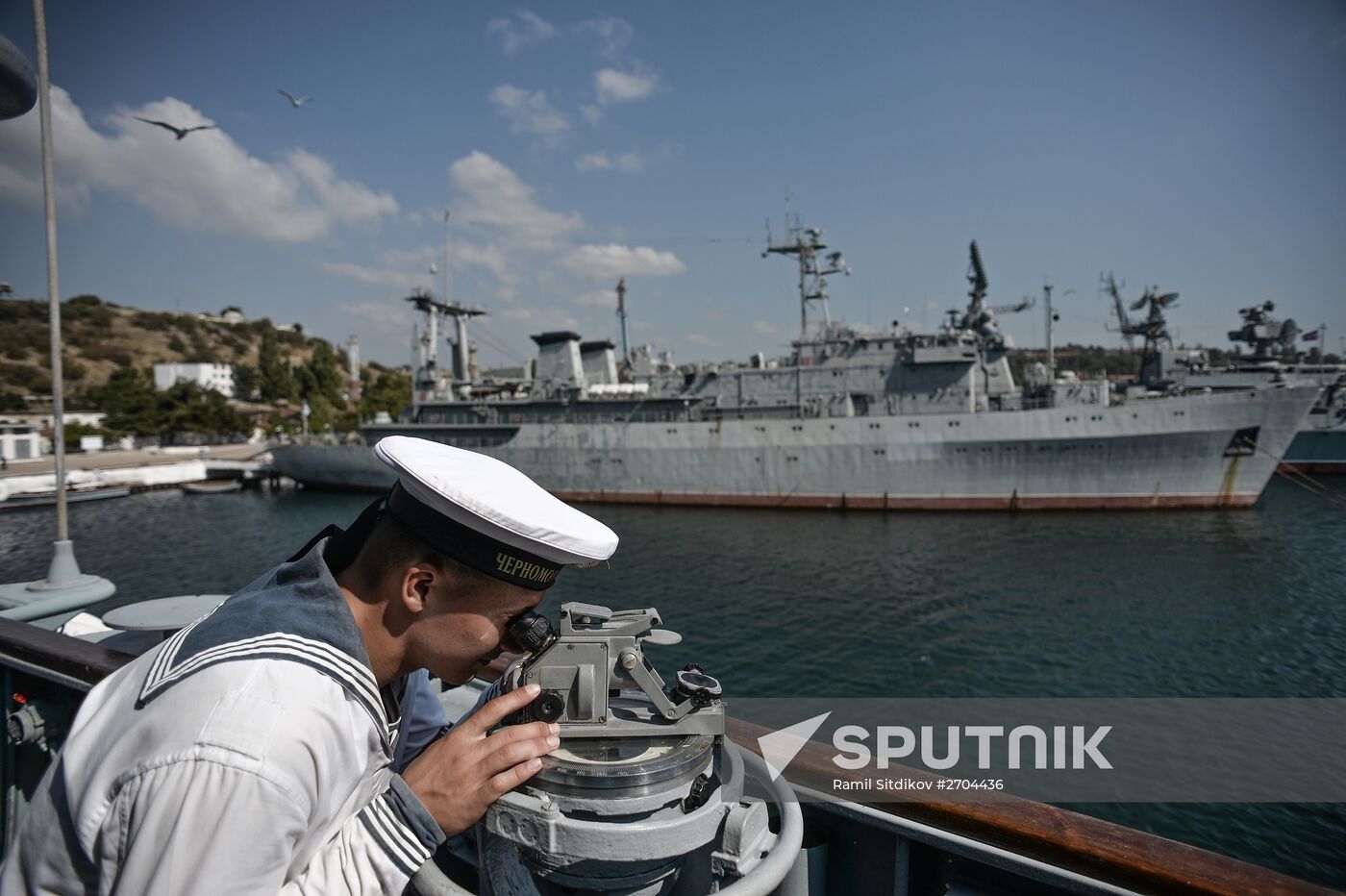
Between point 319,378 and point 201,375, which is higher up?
point 201,375

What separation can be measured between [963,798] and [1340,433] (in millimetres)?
44217

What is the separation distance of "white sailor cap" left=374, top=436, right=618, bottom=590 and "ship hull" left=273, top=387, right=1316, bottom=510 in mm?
22909

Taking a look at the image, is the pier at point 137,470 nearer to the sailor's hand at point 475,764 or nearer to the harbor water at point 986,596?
the harbor water at point 986,596

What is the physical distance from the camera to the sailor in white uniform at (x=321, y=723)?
90cm

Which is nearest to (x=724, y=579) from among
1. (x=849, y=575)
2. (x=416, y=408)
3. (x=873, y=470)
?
(x=849, y=575)

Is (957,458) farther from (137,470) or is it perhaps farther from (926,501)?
(137,470)

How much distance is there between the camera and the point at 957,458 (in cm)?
2245

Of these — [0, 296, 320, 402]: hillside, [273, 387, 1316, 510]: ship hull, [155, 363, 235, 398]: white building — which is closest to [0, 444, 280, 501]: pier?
[0, 296, 320, 402]: hillside

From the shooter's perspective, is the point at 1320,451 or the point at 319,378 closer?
the point at 1320,451

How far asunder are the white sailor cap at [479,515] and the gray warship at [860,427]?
2293cm

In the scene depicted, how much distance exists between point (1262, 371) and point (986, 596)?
31489 mm

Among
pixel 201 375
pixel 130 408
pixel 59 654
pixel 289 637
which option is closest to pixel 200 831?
pixel 289 637

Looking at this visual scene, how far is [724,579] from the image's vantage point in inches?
Answer: 575

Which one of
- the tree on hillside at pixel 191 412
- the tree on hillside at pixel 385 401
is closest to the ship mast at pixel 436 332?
the tree on hillside at pixel 385 401
